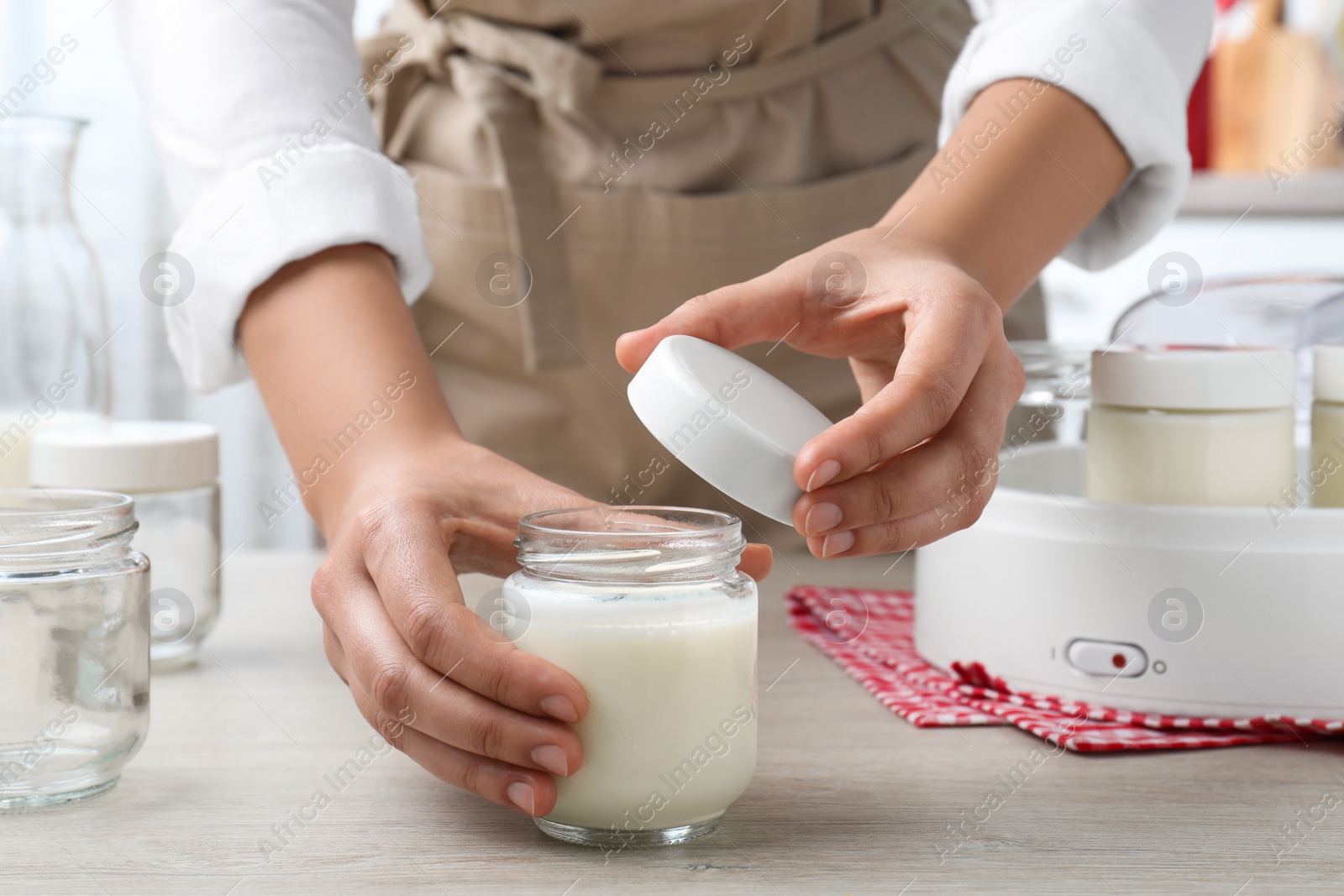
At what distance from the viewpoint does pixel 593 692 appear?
18.2 inches

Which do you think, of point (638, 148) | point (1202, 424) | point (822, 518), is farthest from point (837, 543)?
point (638, 148)

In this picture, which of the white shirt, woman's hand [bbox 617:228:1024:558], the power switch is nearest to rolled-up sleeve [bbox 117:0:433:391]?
the white shirt

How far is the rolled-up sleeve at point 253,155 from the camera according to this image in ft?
2.19

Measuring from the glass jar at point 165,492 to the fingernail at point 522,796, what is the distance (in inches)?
14.1

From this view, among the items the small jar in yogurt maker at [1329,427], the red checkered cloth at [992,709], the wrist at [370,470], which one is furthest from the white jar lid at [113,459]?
the small jar in yogurt maker at [1329,427]

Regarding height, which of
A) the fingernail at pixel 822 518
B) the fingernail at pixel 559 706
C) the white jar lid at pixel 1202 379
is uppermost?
the white jar lid at pixel 1202 379

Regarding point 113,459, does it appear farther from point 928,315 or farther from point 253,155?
point 928,315

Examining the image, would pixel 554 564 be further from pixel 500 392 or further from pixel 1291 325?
pixel 1291 325

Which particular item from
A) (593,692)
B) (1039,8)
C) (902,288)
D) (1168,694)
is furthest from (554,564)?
(1039,8)

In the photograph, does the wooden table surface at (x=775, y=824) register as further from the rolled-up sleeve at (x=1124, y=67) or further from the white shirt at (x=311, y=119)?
the rolled-up sleeve at (x=1124, y=67)

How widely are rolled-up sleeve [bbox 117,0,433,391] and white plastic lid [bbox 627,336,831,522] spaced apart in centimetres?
25

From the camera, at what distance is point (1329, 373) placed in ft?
2.19

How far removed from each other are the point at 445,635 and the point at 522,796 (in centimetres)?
7

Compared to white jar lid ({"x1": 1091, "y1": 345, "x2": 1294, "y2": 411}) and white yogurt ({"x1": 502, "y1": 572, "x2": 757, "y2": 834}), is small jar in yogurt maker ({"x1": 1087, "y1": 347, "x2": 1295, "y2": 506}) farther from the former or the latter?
white yogurt ({"x1": 502, "y1": 572, "x2": 757, "y2": 834})
